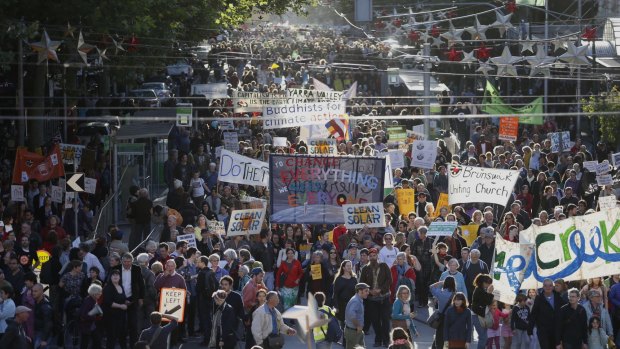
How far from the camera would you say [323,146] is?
31.5 metres

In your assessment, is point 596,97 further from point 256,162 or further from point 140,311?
point 140,311

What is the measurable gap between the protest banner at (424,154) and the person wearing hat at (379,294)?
28.6ft

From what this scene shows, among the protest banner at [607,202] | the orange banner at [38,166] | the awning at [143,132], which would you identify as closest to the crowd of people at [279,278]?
the orange banner at [38,166]

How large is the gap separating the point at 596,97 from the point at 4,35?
18.0 meters

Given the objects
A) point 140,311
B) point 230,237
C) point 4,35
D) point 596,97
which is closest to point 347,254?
point 230,237

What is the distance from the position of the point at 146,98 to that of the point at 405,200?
27826 mm

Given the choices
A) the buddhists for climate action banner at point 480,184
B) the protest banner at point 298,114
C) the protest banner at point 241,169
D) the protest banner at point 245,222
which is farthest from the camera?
the protest banner at point 298,114

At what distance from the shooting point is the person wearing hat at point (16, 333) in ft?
58.6

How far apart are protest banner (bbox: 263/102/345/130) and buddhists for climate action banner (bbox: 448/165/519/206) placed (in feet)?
20.2

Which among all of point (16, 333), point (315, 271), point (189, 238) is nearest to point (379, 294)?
point (315, 271)

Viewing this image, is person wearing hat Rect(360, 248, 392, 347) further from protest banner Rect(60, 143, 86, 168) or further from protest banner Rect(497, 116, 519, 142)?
protest banner Rect(497, 116, 519, 142)

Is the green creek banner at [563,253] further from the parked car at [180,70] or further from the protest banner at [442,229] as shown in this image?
the parked car at [180,70]

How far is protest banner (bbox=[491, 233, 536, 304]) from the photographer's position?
2011 cm

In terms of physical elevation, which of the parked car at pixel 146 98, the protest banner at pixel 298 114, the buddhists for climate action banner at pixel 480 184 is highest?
the parked car at pixel 146 98
